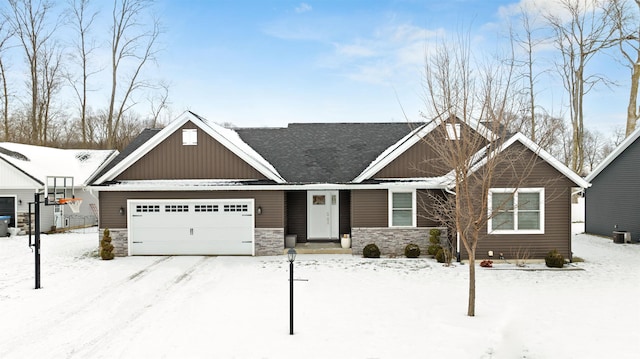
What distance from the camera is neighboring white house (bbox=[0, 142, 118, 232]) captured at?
19.9 metres

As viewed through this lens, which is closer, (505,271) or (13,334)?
(13,334)

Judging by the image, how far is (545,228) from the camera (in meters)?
13.3

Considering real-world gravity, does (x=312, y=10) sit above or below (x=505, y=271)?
above

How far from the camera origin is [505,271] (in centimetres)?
1212

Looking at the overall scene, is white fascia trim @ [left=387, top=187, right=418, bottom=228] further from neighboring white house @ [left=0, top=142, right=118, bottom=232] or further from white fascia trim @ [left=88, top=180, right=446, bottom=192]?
neighboring white house @ [left=0, top=142, right=118, bottom=232]

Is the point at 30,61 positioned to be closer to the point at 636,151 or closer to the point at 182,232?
the point at 182,232

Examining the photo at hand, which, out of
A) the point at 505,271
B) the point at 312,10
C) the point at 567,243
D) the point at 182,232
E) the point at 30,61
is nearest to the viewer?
the point at 505,271

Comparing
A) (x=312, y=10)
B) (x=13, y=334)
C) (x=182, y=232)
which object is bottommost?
(x=13, y=334)

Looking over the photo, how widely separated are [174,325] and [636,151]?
64.5ft

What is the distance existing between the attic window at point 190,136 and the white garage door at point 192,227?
7.11 feet

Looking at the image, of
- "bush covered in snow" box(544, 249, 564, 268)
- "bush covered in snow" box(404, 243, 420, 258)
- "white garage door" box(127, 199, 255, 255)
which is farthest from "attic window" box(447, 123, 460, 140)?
"white garage door" box(127, 199, 255, 255)

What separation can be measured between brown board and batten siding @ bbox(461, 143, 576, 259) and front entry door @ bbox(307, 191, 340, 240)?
18.8 feet

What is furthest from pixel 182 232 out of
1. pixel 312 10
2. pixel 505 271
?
pixel 312 10

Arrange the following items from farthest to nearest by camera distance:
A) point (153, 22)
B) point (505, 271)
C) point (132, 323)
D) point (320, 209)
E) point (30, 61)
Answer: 1. point (153, 22)
2. point (30, 61)
3. point (320, 209)
4. point (505, 271)
5. point (132, 323)
